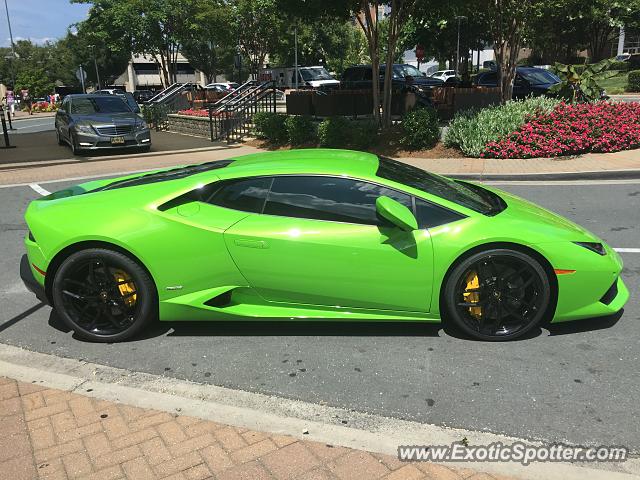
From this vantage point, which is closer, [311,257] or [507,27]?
[311,257]

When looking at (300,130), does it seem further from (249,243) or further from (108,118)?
(249,243)

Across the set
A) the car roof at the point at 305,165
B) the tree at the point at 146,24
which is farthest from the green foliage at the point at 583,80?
the tree at the point at 146,24

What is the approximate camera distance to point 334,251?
3.65 metres

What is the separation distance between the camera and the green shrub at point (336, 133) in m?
14.3

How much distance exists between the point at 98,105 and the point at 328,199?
46.3 ft

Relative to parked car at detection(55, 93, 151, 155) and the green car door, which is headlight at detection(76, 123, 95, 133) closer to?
parked car at detection(55, 93, 151, 155)

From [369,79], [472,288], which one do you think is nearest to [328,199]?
[472,288]

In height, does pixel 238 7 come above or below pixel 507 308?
above

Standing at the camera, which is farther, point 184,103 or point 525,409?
point 184,103

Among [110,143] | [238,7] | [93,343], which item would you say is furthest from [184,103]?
[93,343]

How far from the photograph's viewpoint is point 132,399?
10.6ft

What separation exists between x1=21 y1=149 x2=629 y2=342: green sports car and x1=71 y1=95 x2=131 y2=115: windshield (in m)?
12.9

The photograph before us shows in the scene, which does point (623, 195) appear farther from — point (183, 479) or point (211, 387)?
point (183, 479)

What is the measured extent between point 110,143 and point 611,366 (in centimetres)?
1383
